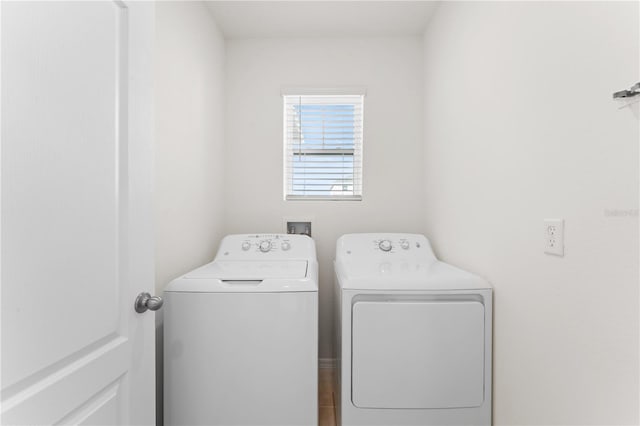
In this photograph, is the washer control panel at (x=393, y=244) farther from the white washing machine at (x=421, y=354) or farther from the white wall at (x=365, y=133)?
the white washing machine at (x=421, y=354)

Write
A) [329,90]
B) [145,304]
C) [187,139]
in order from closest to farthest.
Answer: [145,304] < [187,139] < [329,90]

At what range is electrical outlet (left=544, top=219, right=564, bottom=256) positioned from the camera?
96cm

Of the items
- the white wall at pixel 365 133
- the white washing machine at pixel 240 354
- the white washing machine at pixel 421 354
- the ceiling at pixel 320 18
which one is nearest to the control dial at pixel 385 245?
the white wall at pixel 365 133

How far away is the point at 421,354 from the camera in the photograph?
1366 millimetres

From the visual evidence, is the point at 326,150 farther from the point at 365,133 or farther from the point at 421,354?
the point at 421,354

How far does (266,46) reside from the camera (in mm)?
2291

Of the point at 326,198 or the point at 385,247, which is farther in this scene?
the point at 326,198

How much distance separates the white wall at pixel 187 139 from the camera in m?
1.46

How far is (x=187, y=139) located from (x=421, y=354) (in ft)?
5.14

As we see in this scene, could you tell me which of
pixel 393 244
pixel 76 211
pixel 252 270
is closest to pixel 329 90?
pixel 393 244

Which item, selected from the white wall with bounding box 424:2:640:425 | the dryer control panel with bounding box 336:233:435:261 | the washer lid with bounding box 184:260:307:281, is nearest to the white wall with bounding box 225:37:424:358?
the dryer control panel with bounding box 336:233:435:261

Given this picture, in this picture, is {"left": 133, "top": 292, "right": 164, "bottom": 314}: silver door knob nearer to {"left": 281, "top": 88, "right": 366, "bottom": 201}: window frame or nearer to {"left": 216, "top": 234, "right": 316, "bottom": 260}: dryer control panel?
{"left": 216, "top": 234, "right": 316, "bottom": 260}: dryer control panel

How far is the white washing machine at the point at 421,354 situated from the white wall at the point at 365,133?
3.08ft

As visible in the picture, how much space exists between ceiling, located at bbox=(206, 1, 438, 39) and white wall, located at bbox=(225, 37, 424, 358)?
68 mm
